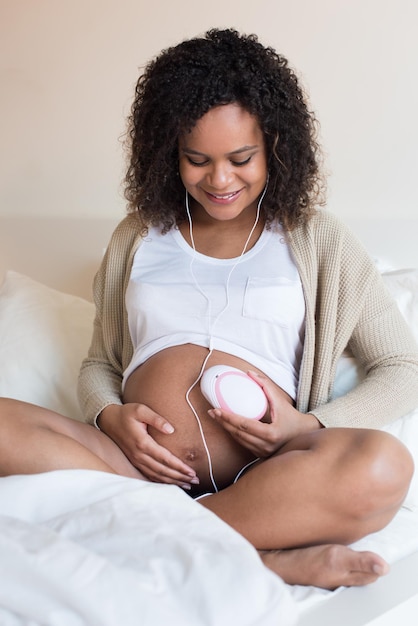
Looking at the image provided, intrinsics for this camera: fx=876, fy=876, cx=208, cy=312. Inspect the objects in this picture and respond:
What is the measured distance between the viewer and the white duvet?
2.98 feet

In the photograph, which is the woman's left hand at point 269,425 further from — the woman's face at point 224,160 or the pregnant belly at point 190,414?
the woman's face at point 224,160

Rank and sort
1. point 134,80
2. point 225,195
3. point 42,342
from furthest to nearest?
point 134,80 → point 42,342 → point 225,195

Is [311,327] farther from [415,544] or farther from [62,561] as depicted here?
[62,561]

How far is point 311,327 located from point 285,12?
1019mm

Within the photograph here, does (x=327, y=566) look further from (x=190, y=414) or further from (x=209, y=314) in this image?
(x=209, y=314)

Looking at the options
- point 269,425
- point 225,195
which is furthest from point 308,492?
point 225,195

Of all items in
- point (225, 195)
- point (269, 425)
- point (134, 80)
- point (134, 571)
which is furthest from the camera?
point (134, 80)

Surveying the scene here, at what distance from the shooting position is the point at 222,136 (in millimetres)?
1361

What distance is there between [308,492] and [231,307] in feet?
1.22

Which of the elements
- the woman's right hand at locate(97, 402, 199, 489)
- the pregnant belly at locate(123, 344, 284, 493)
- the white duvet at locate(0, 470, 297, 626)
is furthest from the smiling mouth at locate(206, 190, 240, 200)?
the white duvet at locate(0, 470, 297, 626)

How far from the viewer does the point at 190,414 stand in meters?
1.37

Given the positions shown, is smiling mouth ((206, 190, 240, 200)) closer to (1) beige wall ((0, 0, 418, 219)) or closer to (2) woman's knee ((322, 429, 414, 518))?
(2) woman's knee ((322, 429, 414, 518))

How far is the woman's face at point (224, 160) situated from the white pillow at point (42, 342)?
21.8 inches

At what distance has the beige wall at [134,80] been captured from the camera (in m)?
2.00
